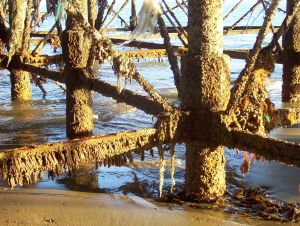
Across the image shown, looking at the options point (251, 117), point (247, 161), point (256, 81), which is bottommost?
point (247, 161)

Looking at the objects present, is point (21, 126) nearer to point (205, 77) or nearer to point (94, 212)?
point (94, 212)

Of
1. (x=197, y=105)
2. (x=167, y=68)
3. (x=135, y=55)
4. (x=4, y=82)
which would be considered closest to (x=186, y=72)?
(x=197, y=105)

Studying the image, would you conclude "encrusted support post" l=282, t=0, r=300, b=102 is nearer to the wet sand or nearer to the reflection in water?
the reflection in water

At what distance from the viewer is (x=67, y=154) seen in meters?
3.60

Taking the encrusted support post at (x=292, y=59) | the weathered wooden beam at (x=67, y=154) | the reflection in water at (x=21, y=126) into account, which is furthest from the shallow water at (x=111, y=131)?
the weathered wooden beam at (x=67, y=154)

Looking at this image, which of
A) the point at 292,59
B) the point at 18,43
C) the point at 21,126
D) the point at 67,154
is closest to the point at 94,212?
the point at 67,154

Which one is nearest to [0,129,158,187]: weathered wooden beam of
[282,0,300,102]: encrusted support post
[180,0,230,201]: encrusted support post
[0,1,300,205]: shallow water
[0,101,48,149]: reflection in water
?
[180,0,230,201]: encrusted support post

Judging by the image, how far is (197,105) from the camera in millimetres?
4051

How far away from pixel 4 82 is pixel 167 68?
513cm

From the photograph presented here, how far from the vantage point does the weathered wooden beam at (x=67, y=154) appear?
3.39 meters

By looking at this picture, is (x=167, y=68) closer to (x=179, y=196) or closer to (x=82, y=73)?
(x=82, y=73)

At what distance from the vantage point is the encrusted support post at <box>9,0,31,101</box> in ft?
24.6

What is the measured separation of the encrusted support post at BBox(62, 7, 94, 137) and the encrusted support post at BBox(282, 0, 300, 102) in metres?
2.97

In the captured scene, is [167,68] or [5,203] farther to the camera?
[167,68]
